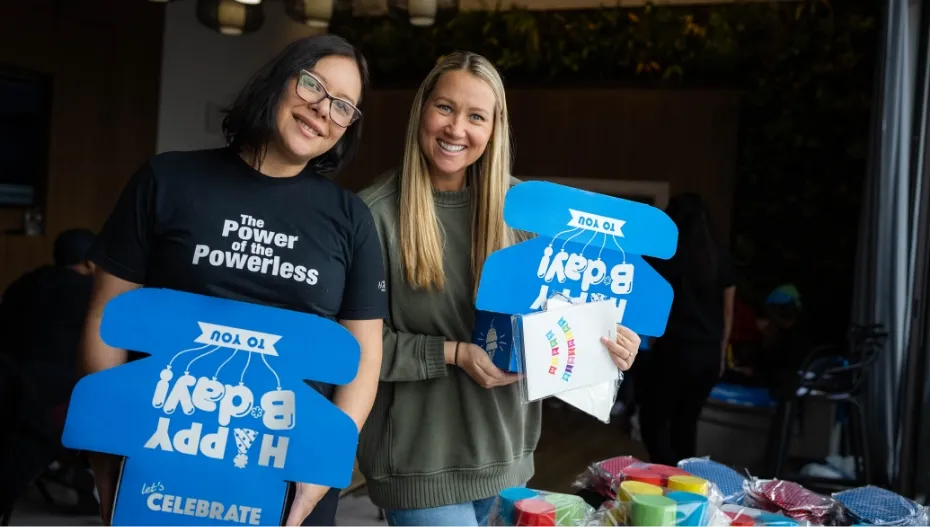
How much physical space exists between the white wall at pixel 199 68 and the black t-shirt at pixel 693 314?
3.86 m

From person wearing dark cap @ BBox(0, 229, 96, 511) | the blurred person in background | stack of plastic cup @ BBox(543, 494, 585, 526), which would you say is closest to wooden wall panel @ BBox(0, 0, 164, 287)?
person wearing dark cap @ BBox(0, 229, 96, 511)

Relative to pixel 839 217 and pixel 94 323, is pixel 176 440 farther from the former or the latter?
pixel 839 217

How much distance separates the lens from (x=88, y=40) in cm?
536

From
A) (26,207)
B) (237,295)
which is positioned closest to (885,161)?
(237,295)

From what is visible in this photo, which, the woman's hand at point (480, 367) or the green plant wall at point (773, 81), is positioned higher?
the green plant wall at point (773, 81)

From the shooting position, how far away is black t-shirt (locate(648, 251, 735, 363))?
3613 millimetres

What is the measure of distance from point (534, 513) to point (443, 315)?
0.38 meters

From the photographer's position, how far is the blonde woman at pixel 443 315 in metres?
1.38

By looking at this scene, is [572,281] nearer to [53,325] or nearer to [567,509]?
[567,509]

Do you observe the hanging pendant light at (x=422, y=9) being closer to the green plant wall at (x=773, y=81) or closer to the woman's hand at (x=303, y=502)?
the green plant wall at (x=773, y=81)

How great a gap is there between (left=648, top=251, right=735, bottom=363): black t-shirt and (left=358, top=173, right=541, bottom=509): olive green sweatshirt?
7.54 feet

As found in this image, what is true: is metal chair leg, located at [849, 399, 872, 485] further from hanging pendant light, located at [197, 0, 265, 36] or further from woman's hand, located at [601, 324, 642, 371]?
hanging pendant light, located at [197, 0, 265, 36]

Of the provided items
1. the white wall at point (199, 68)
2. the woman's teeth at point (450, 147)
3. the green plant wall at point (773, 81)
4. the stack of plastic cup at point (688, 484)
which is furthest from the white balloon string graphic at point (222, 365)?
the white wall at point (199, 68)

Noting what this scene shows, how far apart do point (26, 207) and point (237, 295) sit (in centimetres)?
457
